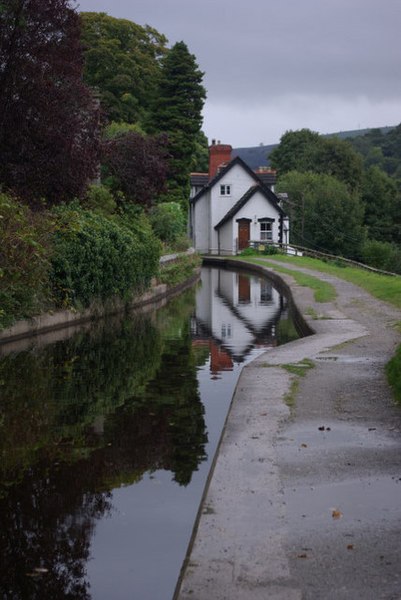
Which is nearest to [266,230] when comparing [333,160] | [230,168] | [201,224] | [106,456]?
[230,168]

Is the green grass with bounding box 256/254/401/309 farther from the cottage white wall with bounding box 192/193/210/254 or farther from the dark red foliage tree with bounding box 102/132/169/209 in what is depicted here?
the cottage white wall with bounding box 192/193/210/254

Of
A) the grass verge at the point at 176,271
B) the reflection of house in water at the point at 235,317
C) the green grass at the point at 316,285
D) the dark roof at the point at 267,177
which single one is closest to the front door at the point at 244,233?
the dark roof at the point at 267,177

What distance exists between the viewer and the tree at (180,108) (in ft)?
219

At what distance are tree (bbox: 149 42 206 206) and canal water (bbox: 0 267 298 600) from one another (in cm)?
4902

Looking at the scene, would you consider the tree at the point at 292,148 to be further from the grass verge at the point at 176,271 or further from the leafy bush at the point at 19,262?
the leafy bush at the point at 19,262

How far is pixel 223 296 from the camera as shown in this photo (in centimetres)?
3366

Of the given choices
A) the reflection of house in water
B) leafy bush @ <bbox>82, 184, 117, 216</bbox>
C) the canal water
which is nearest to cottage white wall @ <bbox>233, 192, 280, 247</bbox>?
the reflection of house in water

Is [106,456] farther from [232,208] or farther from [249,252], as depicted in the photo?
[232,208]

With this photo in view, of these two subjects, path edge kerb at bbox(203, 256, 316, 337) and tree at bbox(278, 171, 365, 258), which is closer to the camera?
path edge kerb at bbox(203, 256, 316, 337)

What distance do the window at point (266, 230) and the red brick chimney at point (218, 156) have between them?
696 cm

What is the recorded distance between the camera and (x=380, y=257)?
75188 mm

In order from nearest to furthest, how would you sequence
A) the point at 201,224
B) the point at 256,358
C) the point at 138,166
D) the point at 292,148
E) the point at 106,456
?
the point at 106,456
the point at 256,358
the point at 138,166
the point at 201,224
the point at 292,148

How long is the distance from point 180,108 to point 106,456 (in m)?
60.9

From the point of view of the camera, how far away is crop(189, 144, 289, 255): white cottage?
6875 cm
